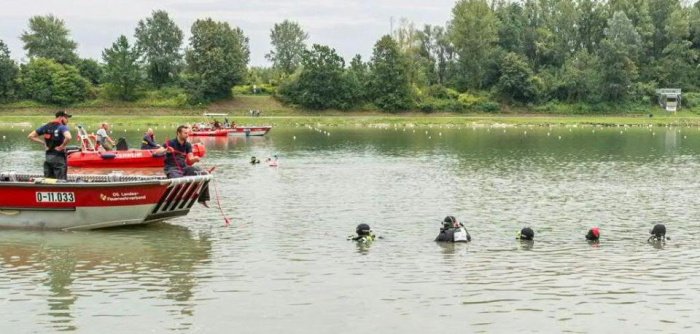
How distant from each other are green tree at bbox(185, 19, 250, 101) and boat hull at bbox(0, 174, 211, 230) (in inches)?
3742

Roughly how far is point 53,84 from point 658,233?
10762 centimetres

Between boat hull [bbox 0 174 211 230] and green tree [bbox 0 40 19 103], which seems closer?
boat hull [bbox 0 174 211 230]

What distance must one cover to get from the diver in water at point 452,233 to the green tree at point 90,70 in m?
112

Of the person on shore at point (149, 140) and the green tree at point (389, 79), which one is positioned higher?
the green tree at point (389, 79)

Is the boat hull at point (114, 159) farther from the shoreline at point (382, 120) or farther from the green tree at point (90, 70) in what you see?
the green tree at point (90, 70)

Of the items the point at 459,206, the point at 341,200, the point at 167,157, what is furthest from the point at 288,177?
the point at 167,157

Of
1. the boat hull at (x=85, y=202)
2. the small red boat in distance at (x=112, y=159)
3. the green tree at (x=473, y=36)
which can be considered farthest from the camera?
the green tree at (x=473, y=36)

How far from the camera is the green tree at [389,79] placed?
11800cm

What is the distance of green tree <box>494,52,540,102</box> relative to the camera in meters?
121

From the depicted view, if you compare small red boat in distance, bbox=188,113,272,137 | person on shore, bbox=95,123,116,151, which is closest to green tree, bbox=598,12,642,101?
small red boat in distance, bbox=188,113,272,137

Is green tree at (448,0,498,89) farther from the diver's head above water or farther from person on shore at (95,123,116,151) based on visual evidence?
the diver's head above water

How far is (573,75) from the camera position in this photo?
122m

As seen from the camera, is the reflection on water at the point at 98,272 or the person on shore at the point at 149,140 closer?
the reflection on water at the point at 98,272

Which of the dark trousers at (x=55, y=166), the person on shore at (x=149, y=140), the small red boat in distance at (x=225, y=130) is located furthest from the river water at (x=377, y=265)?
the small red boat in distance at (x=225, y=130)
